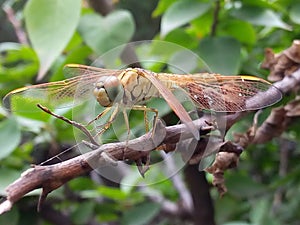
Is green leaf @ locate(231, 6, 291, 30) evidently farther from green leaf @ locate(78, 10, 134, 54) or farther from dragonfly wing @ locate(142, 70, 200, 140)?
dragonfly wing @ locate(142, 70, 200, 140)

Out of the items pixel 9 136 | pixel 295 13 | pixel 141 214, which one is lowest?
pixel 141 214

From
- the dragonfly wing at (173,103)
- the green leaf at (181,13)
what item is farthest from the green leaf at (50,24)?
the dragonfly wing at (173,103)

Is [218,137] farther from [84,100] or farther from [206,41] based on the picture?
[206,41]

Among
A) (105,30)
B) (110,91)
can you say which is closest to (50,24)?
(105,30)

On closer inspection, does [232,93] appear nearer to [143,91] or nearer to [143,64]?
[143,91]

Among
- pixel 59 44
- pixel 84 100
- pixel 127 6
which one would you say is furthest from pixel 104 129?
pixel 127 6

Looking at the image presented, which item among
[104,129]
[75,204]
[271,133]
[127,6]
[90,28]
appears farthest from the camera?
[127,6]
